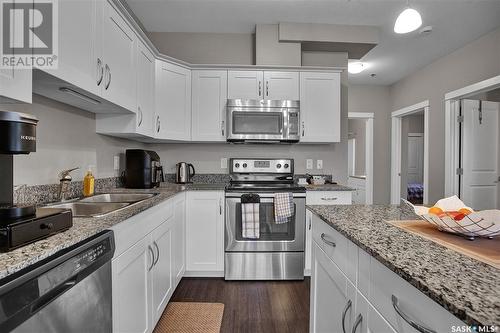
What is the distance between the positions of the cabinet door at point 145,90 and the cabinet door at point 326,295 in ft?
5.84

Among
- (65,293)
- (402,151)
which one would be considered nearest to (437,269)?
(65,293)

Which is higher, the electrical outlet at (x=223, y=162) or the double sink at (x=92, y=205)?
the electrical outlet at (x=223, y=162)

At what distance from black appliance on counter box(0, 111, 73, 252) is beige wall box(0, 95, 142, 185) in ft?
1.77

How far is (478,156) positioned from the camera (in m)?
3.52

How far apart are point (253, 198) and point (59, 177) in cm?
151

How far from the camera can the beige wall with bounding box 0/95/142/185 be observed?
4.75 ft

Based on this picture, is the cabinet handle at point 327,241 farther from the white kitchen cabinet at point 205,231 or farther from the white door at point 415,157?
the white door at point 415,157

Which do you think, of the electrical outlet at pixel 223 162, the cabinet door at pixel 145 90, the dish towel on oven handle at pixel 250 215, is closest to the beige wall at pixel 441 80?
the dish towel on oven handle at pixel 250 215

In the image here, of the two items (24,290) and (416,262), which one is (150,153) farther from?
(416,262)

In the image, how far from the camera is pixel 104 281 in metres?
1.01

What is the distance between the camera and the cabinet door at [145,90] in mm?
2215

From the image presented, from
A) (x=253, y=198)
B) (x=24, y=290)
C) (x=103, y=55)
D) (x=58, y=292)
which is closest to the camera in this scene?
(x=24, y=290)

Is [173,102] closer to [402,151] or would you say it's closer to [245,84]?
[245,84]

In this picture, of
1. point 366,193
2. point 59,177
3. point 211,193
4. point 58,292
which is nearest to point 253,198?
point 211,193
